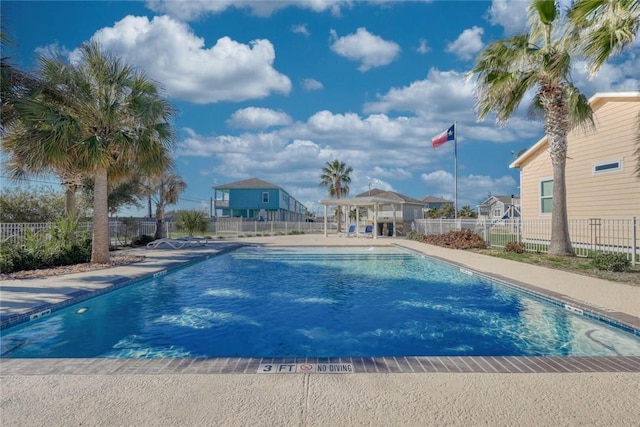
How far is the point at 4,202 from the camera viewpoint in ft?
52.2

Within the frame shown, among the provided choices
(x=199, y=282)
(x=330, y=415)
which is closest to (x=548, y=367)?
(x=330, y=415)

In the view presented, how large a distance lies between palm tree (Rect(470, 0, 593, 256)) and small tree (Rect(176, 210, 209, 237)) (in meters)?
18.1

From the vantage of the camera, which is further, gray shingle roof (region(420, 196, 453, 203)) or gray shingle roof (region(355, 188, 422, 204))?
gray shingle roof (region(420, 196, 453, 203))

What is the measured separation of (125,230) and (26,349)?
16724 millimetres

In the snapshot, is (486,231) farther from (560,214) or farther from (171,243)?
(171,243)

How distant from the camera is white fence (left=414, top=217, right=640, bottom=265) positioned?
38.3 ft

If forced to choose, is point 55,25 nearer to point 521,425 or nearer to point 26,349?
point 26,349

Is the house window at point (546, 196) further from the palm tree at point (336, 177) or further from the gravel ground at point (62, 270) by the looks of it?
the palm tree at point (336, 177)

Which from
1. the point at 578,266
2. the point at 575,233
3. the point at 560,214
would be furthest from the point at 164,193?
the point at 575,233

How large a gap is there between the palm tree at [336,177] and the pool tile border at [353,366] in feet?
121

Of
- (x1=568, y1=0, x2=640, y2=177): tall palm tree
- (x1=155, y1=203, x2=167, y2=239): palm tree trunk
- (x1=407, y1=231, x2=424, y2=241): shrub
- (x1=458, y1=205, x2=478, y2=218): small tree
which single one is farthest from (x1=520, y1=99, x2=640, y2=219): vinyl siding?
(x1=458, y1=205, x2=478, y2=218): small tree

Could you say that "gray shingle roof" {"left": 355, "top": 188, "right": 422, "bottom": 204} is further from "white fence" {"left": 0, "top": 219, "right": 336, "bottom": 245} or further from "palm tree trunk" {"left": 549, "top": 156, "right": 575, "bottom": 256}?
"palm tree trunk" {"left": 549, "top": 156, "right": 575, "bottom": 256}

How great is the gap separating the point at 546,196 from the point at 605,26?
1024cm

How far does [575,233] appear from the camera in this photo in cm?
1488
